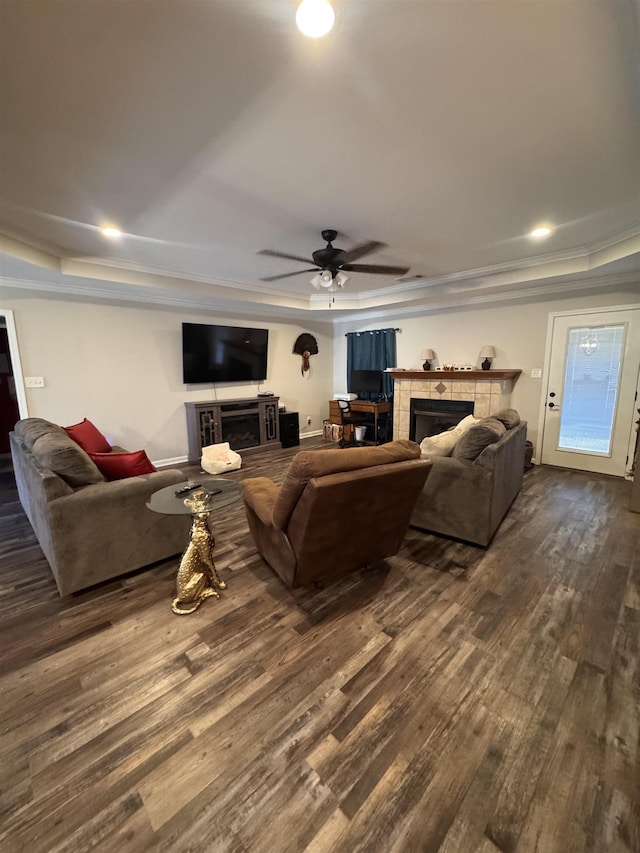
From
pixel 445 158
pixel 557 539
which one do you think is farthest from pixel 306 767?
pixel 445 158

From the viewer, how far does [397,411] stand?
240 inches

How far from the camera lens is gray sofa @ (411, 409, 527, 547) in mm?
2670

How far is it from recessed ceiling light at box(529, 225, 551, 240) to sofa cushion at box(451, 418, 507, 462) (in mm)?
1866

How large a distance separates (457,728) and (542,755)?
30 cm

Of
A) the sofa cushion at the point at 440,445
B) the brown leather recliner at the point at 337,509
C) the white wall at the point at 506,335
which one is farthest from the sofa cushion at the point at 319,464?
the white wall at the point at 506,335

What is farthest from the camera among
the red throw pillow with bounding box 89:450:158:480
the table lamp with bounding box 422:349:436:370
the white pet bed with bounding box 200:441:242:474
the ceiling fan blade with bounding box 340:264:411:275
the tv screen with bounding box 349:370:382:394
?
the tv screen with bounding box 349:370:382:394

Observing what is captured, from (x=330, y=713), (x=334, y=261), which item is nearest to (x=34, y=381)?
(x=334, y=261)

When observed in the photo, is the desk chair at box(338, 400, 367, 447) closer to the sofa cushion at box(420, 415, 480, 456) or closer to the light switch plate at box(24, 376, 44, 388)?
the sofa cushion at box(420, 415, 480, 456)

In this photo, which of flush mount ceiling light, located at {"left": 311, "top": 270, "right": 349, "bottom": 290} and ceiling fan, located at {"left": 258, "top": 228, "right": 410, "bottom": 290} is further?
flush mount ceiling light, located at {"left": 311, "top": 270, "right": 349, "bottom": 290}

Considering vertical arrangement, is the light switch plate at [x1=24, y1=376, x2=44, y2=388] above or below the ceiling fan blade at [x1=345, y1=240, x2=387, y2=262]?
below

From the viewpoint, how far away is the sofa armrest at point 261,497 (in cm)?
225

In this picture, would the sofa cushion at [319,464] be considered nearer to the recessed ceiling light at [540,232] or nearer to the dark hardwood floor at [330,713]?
the dark hardwood floor at [330,713]


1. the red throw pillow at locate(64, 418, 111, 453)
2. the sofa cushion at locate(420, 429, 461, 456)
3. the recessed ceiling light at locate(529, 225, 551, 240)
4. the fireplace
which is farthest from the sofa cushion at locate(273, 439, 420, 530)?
the fireplace

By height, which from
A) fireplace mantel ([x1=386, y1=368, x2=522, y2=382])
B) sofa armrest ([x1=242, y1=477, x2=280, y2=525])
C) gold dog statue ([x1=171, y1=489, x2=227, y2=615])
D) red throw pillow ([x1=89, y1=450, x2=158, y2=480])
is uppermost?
fireplace mantel ([x1=386, y1=368, x2=522, y2=382])
